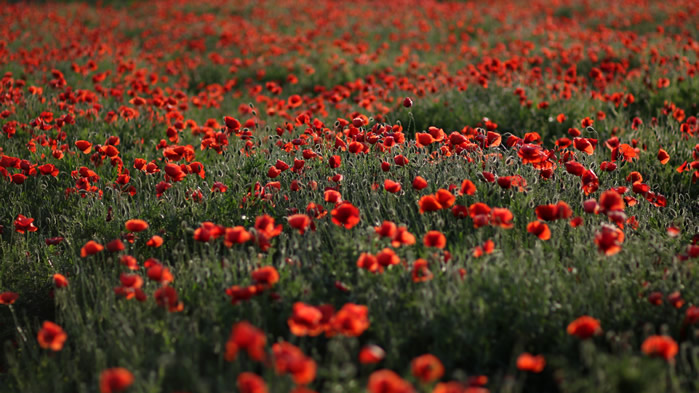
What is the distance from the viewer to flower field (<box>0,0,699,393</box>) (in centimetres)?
228

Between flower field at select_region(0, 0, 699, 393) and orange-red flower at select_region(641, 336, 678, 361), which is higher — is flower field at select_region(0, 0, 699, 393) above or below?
below

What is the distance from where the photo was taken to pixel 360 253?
289 centimetres

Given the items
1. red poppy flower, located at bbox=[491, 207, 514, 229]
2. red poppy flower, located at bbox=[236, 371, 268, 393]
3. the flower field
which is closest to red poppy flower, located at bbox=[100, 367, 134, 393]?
the flower field

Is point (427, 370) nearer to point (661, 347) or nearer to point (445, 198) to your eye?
point (661, 347)

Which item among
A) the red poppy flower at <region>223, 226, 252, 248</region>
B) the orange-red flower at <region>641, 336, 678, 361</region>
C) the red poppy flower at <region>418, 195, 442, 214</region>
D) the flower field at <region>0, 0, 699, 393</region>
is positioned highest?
the red poppy flower at <region>418, 195, 442, 214</region>

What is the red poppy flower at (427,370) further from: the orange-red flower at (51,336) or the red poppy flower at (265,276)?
the orange-red flower at (51,336)

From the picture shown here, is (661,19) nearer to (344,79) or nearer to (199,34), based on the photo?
(344,79)

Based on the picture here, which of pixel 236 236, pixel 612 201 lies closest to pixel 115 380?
pixel 236 236

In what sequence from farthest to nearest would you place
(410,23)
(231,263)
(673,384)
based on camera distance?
1. (410,23)
2. (231,263)
3. (673,384)

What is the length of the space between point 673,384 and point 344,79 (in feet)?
24.0

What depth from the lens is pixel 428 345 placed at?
2477 mm

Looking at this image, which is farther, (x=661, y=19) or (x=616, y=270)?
(x=661, y=19)

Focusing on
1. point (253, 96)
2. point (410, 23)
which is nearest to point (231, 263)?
point (253, 96)

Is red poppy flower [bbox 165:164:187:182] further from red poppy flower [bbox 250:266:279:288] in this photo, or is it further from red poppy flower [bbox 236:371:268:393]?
red poppy flower [bbox 236:371:268:393]
